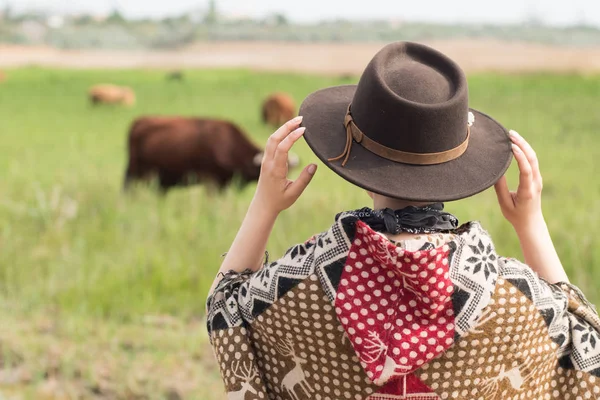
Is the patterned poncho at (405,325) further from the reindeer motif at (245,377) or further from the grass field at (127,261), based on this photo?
the grass field at (127,261)

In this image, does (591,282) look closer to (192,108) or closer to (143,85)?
(192,108)

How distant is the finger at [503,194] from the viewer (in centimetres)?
171

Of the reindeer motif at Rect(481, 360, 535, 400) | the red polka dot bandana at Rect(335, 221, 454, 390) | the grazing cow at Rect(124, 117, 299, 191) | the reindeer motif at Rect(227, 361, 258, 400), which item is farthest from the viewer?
the grazing cow at Rect(124, 117, 299, 191)

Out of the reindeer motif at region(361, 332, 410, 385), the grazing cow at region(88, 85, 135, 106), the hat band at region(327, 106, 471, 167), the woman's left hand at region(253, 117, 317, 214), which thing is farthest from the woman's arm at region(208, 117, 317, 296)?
the grazing cow at region(88, 85, 135, 106)

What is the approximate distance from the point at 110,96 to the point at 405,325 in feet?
63.1

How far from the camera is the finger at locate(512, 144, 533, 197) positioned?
1.61 m

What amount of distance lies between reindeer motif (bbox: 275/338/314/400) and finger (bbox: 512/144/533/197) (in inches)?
24.0

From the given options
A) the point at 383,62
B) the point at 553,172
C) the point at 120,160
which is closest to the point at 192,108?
the point at 120,160

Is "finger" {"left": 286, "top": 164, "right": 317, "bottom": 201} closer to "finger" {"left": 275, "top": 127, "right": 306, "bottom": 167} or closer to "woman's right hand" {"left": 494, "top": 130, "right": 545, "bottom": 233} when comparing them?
"finger" {"left": 275, "top": 127, "right": 306, "bottom": 167}

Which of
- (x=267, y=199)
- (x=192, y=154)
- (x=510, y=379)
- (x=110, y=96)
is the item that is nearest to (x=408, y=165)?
(x=267, y=199)

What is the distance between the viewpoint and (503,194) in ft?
5.65

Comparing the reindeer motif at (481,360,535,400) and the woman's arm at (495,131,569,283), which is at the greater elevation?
the woman's arm at (495,131,569,283)

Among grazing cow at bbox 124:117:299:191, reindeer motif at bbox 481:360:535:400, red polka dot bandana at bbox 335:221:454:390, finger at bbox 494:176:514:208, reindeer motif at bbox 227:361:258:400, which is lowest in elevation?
grazing cow at bbox 124:117:299:191

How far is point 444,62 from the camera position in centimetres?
159
